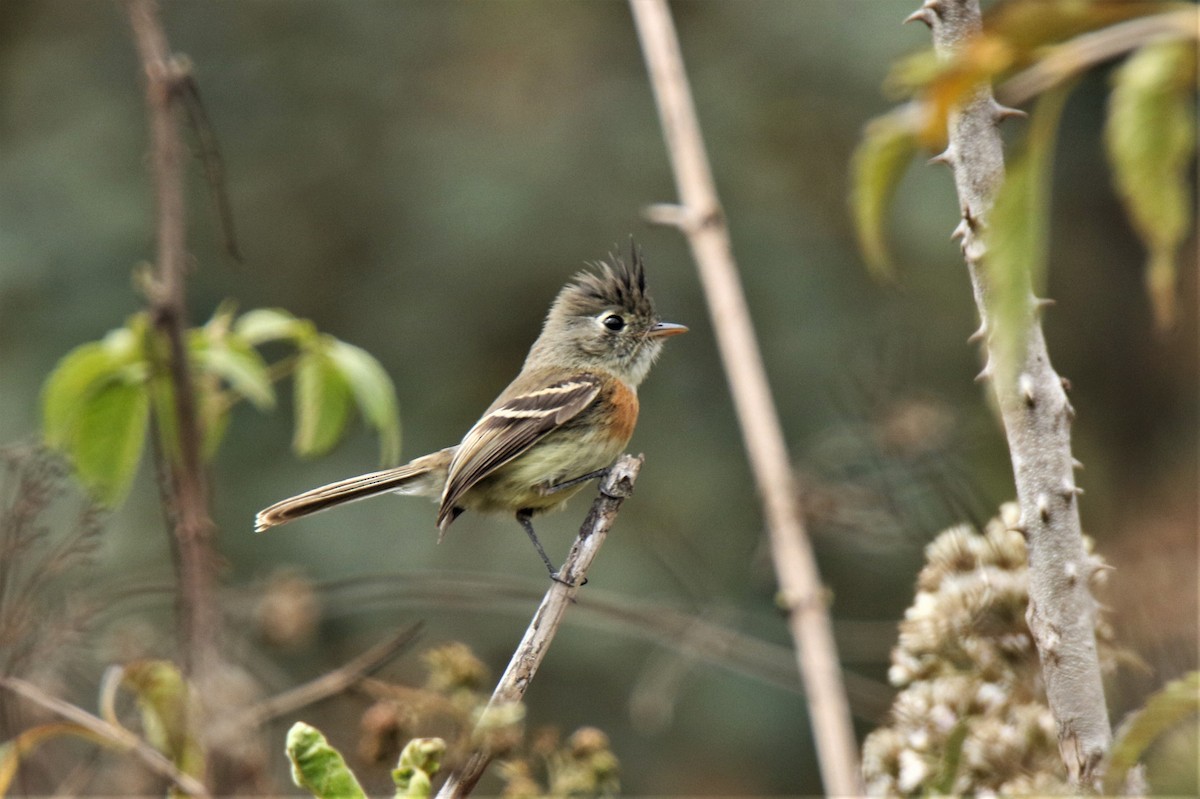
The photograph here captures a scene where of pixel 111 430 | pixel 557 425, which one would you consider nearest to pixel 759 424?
pixel 111 430

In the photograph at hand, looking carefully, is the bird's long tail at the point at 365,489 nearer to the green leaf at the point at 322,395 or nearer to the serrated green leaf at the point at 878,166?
the green leaf at the point at 322,395

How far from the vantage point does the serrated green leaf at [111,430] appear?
9.29 ft

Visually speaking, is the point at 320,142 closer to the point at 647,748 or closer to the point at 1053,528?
the point at 647,748

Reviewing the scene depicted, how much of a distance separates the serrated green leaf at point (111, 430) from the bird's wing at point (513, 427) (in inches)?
63.7

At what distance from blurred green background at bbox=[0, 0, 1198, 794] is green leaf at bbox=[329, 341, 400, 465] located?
3681mm

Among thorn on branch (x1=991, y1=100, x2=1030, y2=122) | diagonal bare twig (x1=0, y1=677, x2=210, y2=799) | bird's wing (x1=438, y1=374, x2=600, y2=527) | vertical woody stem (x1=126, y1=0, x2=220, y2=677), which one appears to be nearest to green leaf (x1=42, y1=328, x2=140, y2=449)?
diagonal bare twig (x1=0, y1=677, x2=210, y2=799)

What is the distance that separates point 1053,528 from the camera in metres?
1.67

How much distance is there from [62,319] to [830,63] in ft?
16.4

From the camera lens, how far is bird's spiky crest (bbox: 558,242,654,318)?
17.1ft

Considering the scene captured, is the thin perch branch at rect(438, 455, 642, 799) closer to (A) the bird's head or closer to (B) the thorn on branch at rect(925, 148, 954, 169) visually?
(B) the thorn on branch at rect(925, 148, 954, 169)

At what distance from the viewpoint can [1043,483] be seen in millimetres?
1671

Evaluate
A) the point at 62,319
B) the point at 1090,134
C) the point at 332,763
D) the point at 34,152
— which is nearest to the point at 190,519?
the point at 332,763

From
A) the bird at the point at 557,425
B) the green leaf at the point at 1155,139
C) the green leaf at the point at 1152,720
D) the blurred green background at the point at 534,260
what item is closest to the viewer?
the green leaf at the point at 1155,139

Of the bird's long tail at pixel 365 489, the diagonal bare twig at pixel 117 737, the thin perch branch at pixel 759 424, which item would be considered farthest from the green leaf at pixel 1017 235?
the bird's long tail at pixel 365 489
